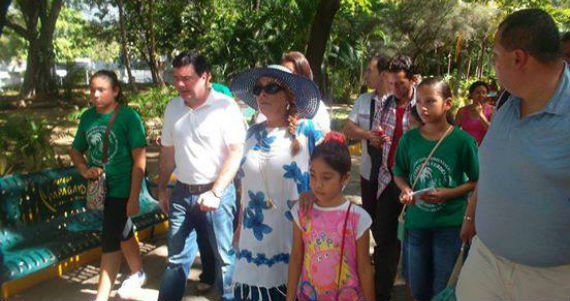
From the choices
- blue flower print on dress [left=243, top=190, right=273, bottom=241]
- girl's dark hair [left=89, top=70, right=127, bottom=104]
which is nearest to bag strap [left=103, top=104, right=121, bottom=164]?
girl's dark hair [left=89, top=70, right=127, bottom=104]

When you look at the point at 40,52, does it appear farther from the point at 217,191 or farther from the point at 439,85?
the point at 439,85

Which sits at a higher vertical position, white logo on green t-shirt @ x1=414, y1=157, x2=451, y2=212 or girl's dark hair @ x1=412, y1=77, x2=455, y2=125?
girl's dark hair @ x1=412, y1=77, x2=455, y2=125

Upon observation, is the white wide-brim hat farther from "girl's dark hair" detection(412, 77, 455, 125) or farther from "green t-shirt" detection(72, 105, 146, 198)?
"green t-shirt" detection(72, 105, 146, 198)

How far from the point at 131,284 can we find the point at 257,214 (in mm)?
1777

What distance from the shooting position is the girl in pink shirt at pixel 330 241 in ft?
7.87

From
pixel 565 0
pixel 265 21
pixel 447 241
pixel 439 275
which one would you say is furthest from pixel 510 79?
pixel 565 0

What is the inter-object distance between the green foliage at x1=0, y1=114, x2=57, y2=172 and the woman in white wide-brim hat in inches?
143

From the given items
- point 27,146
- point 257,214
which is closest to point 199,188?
point 257,214

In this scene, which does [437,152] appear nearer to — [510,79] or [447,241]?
[447,241]

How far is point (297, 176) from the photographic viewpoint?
2.80 meters

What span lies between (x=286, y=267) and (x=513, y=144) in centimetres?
141

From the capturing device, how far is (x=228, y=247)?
3.39 m

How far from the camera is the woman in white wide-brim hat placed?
280 centimetres

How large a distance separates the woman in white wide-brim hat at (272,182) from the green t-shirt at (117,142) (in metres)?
1.18
